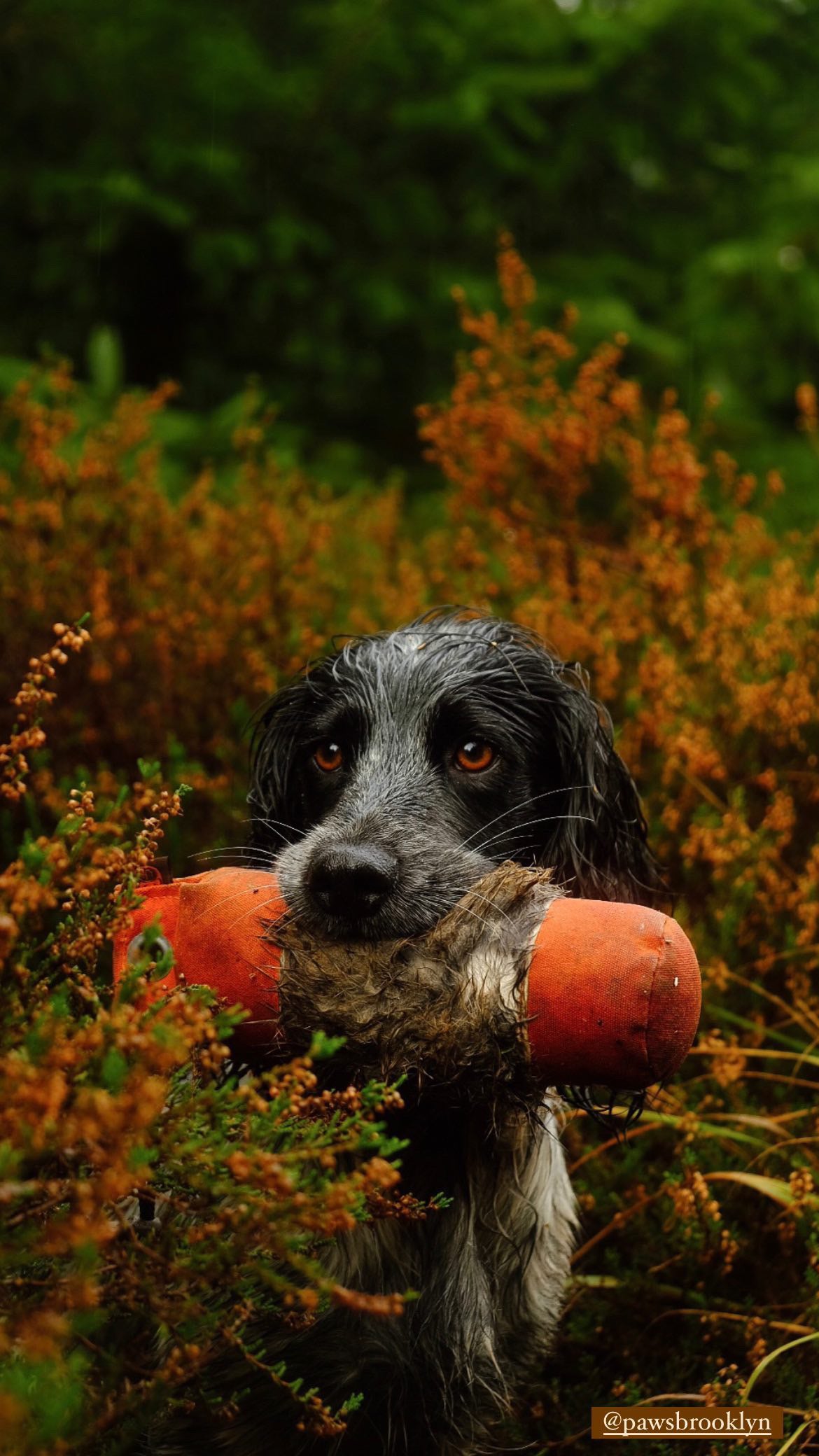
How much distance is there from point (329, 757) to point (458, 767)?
0.32 meters

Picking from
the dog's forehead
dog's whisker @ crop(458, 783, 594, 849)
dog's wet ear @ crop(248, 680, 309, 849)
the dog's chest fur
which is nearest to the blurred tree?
dog's wet ear @ crop(248, 680, 309, 849)

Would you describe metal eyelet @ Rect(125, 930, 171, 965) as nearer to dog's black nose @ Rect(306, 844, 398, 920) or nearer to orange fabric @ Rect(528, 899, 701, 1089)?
dog's black nose @ Rect(306, 844, 398, 920)

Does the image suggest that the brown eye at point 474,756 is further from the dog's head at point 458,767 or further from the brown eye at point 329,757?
the brown eye at point 329,757

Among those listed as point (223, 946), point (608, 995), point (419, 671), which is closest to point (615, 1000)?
point (608, 995)

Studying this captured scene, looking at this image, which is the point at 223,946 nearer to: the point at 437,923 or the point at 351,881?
the point at 351,881

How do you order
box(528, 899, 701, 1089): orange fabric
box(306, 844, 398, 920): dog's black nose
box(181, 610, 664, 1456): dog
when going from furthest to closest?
box(306, 844, 398, 920): dog's black nose
box(181, 610, 664, 1456): dog
box(528, 899, 701, 1089): orange fabric

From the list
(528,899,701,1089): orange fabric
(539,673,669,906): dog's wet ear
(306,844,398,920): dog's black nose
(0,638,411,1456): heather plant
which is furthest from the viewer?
(539,673,669,906): dog's wet ear

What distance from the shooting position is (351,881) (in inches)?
86.5

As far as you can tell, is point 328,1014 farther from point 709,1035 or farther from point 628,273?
point 628,273

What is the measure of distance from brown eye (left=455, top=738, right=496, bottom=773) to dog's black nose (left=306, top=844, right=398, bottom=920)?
50cm

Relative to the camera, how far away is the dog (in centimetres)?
204

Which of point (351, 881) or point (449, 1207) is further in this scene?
point (449, 1207)

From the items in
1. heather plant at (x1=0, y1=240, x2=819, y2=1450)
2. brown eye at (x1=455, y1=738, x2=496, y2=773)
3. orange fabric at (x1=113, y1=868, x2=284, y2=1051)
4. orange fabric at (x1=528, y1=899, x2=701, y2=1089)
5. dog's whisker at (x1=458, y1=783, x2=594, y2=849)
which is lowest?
heather plant at (x1=0, y1=240, x2=819, y2=1450)

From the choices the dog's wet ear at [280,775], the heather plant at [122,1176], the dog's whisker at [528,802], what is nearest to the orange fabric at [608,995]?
the heather plant at [122,1176]
